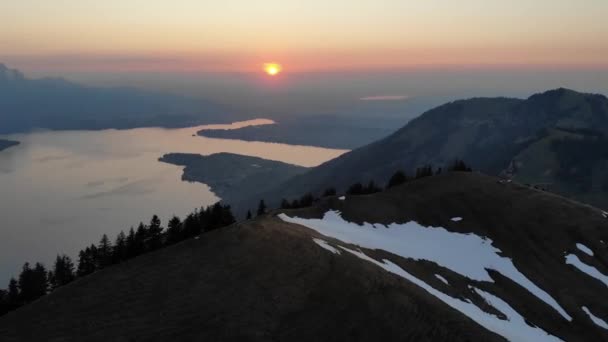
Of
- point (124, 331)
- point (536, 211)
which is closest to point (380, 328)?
point (124, 331)

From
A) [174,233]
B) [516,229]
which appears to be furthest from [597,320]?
[174,233]

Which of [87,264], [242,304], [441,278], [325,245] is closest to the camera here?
[242,304]

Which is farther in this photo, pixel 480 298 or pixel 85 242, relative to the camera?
pixel 85 242

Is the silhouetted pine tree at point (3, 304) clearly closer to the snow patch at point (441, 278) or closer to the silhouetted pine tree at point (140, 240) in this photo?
the silhouetted pine tree at point (140, 240)

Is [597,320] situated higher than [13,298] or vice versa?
[597,320]

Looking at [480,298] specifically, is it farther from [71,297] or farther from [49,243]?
[49,243]

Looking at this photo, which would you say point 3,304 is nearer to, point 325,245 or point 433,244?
point 325,245

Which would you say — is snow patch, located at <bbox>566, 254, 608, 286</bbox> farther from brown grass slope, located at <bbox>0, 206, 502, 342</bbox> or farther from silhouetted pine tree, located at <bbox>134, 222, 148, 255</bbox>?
silhouetted pine tree, located at <bbox>134, 222, 148, 255</bbox>
